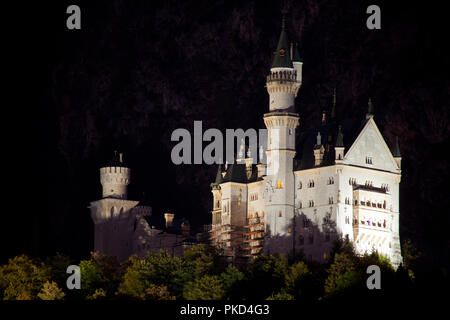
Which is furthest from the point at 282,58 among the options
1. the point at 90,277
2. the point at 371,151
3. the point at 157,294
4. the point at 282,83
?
the point at 90,277

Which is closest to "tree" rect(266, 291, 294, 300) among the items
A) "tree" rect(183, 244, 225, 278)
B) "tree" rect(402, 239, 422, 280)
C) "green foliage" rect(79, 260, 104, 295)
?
"tree" rect(183, 244, 225, 278)

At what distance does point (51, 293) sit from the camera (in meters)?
158

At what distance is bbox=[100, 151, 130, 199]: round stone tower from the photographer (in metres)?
179

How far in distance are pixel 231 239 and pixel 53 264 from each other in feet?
66.9

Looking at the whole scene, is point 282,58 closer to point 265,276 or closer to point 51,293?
point 265,276

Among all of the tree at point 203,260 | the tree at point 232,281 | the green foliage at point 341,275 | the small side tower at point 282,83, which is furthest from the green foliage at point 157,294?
the small side tower at point 282,83

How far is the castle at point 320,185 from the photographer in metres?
155

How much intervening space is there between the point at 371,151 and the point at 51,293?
34.9 metres

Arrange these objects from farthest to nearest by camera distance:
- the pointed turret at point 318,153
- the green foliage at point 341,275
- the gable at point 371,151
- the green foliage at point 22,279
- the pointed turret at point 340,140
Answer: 1. the green foliage at point 22,279
2. the pointed turret at point 318,153
3. the gable at point 371,151
4. the pointed turret at point 340,140
5. the green foliage at point 341,275

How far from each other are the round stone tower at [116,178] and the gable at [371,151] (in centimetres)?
3374

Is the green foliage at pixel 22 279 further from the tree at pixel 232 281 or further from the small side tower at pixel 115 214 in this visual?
the tree at pixel 232 281

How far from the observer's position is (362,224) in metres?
155

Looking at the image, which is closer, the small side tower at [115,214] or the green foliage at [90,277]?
the green foliage at [90,277]
